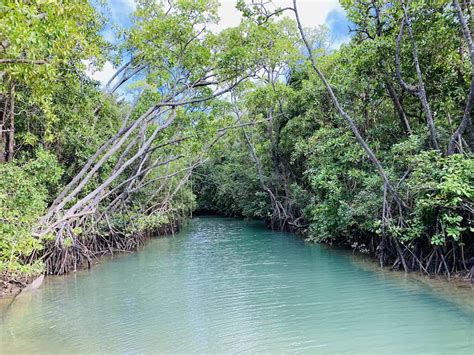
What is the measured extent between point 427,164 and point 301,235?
915 centimetres

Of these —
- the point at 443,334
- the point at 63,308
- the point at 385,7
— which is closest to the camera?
the point at 443,334

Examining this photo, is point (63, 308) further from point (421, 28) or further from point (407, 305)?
point (421, 28)

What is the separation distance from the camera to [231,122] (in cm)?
1552

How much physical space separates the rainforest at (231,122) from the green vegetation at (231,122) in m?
0.04

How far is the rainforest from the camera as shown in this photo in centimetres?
668

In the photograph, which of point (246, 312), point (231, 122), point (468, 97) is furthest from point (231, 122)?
point (246, 312)

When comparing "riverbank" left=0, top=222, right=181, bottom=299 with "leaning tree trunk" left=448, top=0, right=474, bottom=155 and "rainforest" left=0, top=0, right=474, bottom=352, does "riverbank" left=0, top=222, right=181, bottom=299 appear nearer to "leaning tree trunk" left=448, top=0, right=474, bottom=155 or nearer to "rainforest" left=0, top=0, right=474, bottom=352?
"rainforest" left=0, top=0, right=474, bottom=352

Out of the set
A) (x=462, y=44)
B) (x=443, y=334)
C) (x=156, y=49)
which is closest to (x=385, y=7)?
(x=462, y=44)

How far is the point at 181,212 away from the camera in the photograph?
71.5 ft

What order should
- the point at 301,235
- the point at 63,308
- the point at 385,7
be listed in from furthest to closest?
the point at 301,235 → the point at 385,7 → the point at 63,308

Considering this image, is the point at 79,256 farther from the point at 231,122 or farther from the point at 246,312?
the point at 231,122

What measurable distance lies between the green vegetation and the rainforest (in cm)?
4

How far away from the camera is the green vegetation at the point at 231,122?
21.9 ft

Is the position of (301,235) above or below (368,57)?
below
